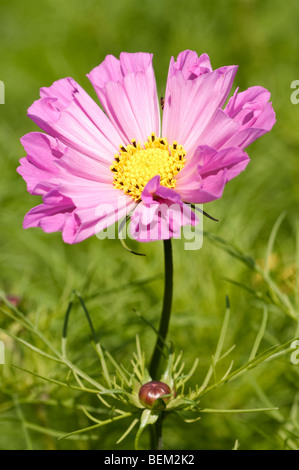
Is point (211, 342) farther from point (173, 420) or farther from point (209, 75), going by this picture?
point (209, 75)

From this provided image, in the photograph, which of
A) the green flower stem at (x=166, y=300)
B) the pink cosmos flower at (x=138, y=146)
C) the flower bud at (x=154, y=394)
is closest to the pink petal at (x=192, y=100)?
the pink cosmos flower at (x=138, y=146)

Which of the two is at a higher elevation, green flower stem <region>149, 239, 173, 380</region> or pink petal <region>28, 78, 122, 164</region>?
pink petal <region>28, 78, 122, 164</region>

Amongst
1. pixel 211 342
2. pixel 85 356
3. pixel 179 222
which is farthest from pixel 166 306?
pixel 211 342

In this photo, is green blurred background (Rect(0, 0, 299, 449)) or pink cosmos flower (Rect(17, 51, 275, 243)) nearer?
pink cosmos flower (Rect(17, 51, 275, 243))

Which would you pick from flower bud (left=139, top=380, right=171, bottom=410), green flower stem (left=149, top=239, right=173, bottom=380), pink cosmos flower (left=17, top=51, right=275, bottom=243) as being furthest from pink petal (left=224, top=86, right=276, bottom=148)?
flower bud (left=139, top=380, right=171, bottom=410)
